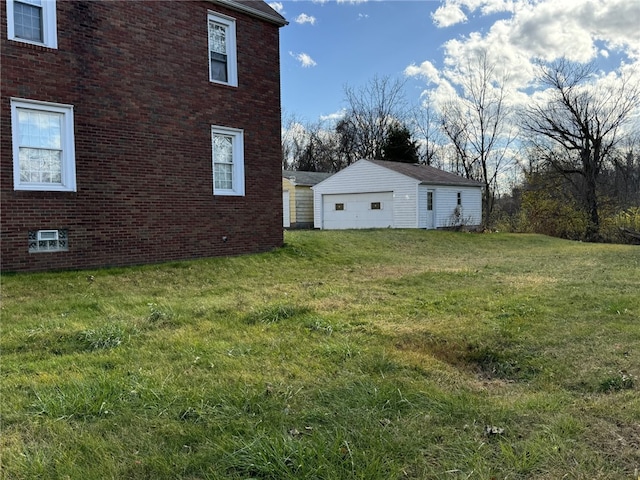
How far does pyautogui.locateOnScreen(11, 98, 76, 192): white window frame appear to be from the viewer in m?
7.71

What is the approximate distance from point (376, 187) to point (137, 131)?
1552cm

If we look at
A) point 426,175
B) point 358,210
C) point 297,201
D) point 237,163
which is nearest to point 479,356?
point 237,163

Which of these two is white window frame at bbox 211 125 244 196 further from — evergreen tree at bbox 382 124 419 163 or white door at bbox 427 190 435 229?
evergreen tree at bbox 382 124 419 163

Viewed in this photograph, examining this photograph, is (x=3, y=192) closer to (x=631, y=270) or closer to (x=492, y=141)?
(x=631, y=270)

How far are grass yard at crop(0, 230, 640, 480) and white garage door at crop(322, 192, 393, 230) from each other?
1566 cm

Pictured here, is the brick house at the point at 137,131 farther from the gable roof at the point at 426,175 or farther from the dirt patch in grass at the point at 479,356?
the gable roof at the point at 426,175

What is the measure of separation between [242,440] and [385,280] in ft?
20.7

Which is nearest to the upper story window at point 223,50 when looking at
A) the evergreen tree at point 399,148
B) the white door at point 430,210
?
the white door at point 430,210

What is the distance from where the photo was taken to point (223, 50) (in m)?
10.7

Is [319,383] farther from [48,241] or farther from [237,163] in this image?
[237,163]

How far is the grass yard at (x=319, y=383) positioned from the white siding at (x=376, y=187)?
1469cm

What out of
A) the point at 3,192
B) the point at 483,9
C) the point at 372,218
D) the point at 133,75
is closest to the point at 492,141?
the point at 372,218

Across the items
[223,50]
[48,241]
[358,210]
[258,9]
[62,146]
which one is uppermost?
[258,9]

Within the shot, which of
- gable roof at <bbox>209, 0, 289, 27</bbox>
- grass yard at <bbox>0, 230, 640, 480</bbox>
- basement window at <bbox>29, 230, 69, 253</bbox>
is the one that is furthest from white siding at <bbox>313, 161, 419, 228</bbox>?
basement window at <bbox>29, 230, 69, 253</bbox>
